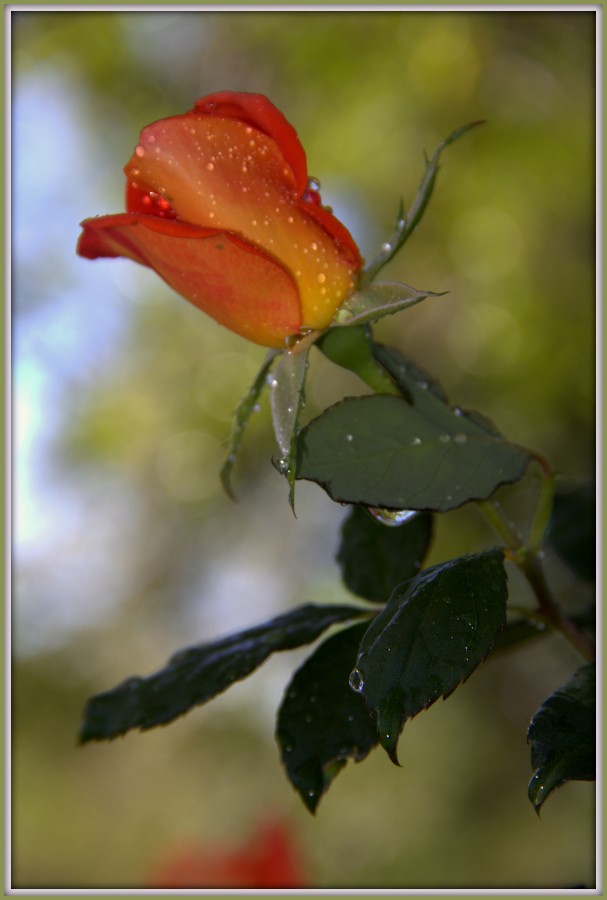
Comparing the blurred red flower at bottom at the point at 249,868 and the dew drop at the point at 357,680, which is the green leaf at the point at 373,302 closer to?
the dew drop at the point at 357,680

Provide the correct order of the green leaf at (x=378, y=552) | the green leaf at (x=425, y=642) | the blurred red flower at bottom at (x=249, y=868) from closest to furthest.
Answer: the green leaf at (x=425, y=642), the green leaf at (x=378, y=552), the blurred red flower at bottom at (x=249, y=868)

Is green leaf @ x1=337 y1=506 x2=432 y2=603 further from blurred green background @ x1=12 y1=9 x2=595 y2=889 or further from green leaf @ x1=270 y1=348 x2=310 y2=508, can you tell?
blurred green background @ x1=12 y1=9 x2=595 y2=889

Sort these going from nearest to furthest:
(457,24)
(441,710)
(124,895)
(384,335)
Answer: (124,895), (457,24), (384,335), (441,710)

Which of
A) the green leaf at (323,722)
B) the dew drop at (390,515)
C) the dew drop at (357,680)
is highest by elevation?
the dew drop at (390,515)

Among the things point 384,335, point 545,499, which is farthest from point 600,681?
point 384,335

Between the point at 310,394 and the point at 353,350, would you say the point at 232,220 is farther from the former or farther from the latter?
the point at 310,394

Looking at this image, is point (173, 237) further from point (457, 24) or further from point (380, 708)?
point (457, 24)

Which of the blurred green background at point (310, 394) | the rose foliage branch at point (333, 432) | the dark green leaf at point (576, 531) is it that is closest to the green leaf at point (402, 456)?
the rose foliage branch at point (333, 432)

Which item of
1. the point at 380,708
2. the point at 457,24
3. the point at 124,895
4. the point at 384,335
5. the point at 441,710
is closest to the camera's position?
the point at 380,708

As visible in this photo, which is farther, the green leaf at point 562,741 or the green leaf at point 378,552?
the green leaf at point 378,552
